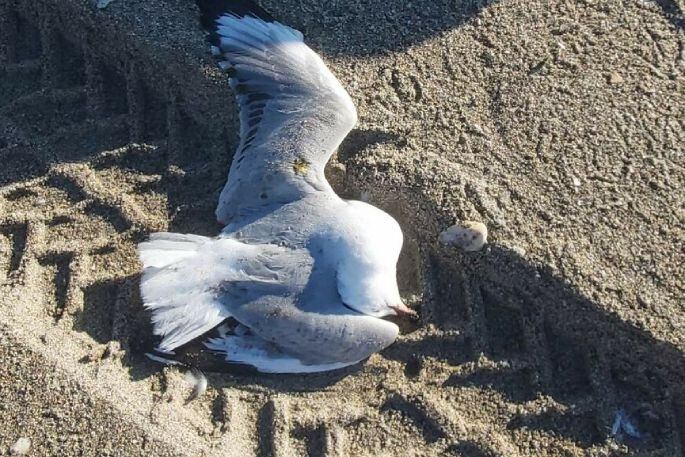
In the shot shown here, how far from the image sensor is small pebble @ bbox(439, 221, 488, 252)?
214 centimetres

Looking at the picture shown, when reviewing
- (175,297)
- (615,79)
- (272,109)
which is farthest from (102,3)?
(615,79)

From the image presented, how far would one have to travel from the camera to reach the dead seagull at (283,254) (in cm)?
198

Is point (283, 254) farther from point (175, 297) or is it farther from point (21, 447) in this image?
point (21, 447)

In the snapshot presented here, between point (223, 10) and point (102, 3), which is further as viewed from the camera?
point (102, 3)

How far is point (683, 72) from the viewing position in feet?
8.07

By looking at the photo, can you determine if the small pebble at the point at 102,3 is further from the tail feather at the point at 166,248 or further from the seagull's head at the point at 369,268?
the seagull's head at the point at 369,268

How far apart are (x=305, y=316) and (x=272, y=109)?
671 mm

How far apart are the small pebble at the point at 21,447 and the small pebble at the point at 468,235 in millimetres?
1307

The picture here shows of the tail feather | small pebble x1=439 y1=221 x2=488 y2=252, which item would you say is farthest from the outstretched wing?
Answer: small pebble x1=439 y1=221 x2=488 y2=252

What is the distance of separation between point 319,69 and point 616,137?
0.99m

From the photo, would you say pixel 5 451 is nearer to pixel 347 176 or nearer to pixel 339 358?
pixel 339 358

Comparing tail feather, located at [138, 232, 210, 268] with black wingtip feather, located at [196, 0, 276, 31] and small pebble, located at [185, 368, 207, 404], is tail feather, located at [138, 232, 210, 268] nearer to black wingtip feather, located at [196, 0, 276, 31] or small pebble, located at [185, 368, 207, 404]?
small pebble, located at [185, 368, 207, 404]

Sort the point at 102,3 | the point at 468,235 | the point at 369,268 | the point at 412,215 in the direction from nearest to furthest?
1. the point at 369,268
2. the point at 468,235
3. the point at 412,215
4. the point at 102,3

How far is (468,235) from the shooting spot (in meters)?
2.14
